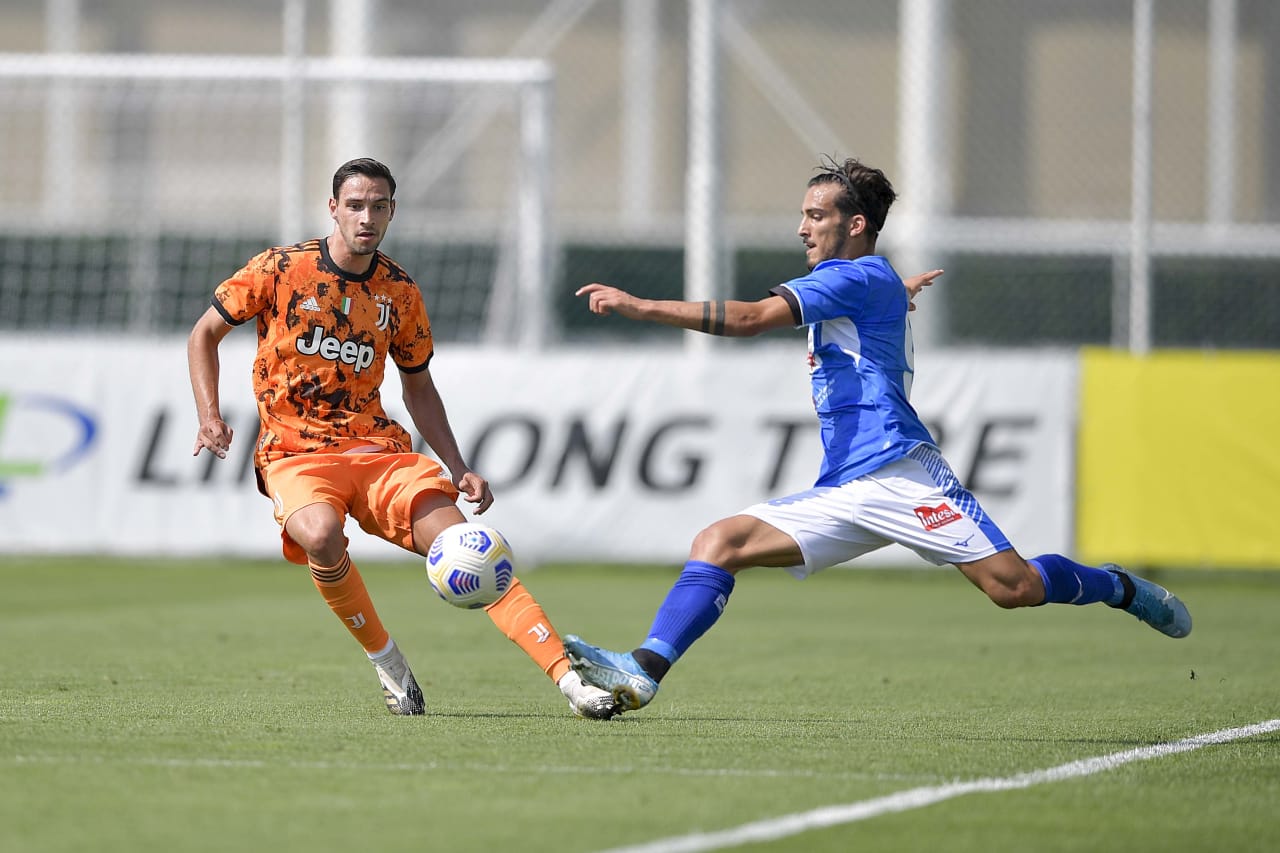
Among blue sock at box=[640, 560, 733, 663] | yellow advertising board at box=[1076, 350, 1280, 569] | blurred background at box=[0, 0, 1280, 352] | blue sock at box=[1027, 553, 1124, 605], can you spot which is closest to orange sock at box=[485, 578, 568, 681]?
blue sock at box=[640, 560, 733, 663]

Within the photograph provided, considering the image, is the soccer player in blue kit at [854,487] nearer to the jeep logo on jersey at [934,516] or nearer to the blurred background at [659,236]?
the jeep logo on jersey at [934,516]

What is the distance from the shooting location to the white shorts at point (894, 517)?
6.93 meters

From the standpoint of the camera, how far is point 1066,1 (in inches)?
740

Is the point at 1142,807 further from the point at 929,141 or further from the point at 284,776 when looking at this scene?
the point at 929,141

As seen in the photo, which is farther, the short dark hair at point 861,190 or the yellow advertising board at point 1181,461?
the yellow advertising board at point 1181,461

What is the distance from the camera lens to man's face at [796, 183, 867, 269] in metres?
7.07

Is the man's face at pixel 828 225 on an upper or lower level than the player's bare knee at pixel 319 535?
upper

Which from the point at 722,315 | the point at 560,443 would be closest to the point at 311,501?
the point at 722,315

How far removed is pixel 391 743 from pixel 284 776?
0.76 metres

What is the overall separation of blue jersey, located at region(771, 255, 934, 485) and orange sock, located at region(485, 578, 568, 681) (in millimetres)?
1100

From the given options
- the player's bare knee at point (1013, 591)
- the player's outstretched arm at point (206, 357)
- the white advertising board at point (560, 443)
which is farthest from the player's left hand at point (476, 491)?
the white advertising board at point (560, 443)

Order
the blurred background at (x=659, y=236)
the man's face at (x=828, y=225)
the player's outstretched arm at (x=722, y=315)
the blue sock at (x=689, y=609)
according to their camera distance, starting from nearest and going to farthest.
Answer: the player's outstretched arm at (x=722, y=315), the blue sock at (x=689, y=609), the man's face at (x=828, y=225), the blurred background at (x=659, y=236)

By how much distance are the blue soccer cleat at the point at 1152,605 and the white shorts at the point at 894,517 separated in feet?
2.22

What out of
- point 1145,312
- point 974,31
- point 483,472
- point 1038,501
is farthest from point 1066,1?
point 483,472
